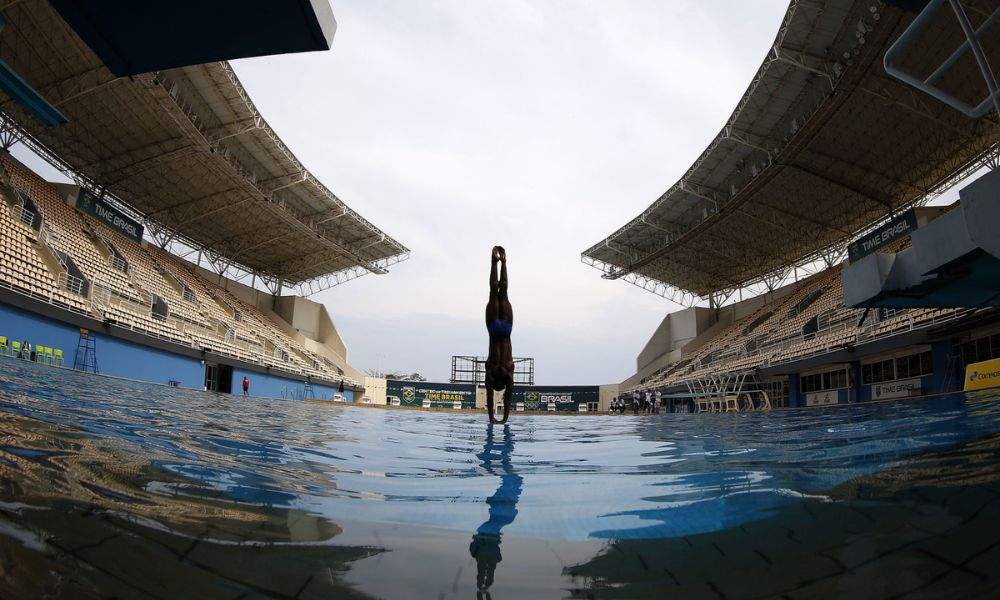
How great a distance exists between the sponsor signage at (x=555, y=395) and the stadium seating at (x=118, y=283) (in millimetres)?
19396

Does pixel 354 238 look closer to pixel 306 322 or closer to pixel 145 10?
pixel 306 322

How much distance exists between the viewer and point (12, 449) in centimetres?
235

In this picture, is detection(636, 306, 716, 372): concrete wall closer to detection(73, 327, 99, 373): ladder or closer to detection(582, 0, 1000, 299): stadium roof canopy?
detection(582, 0, 1000, 299): stadium roof canopy

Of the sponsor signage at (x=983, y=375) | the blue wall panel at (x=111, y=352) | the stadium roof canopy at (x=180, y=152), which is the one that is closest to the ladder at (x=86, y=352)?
the blue wall panel at (x=111, y=352)

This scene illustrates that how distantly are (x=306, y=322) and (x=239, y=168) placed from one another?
59.0 ft

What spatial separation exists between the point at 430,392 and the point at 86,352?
Result: 2932cm

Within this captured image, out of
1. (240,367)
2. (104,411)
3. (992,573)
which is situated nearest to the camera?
(992,573)

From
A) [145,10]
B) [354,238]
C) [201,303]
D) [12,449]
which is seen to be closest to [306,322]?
[354,238]

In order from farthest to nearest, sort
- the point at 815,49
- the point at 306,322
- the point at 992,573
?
the point at 306,322 < the point at 815,49 < the point at 992,573

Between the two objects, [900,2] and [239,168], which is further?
[239,168]

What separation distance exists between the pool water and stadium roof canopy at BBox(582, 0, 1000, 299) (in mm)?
14931

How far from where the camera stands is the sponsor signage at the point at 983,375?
438 inches

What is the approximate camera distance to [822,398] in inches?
918

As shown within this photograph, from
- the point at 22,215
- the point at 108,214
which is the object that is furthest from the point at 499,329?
the point at 108,214
